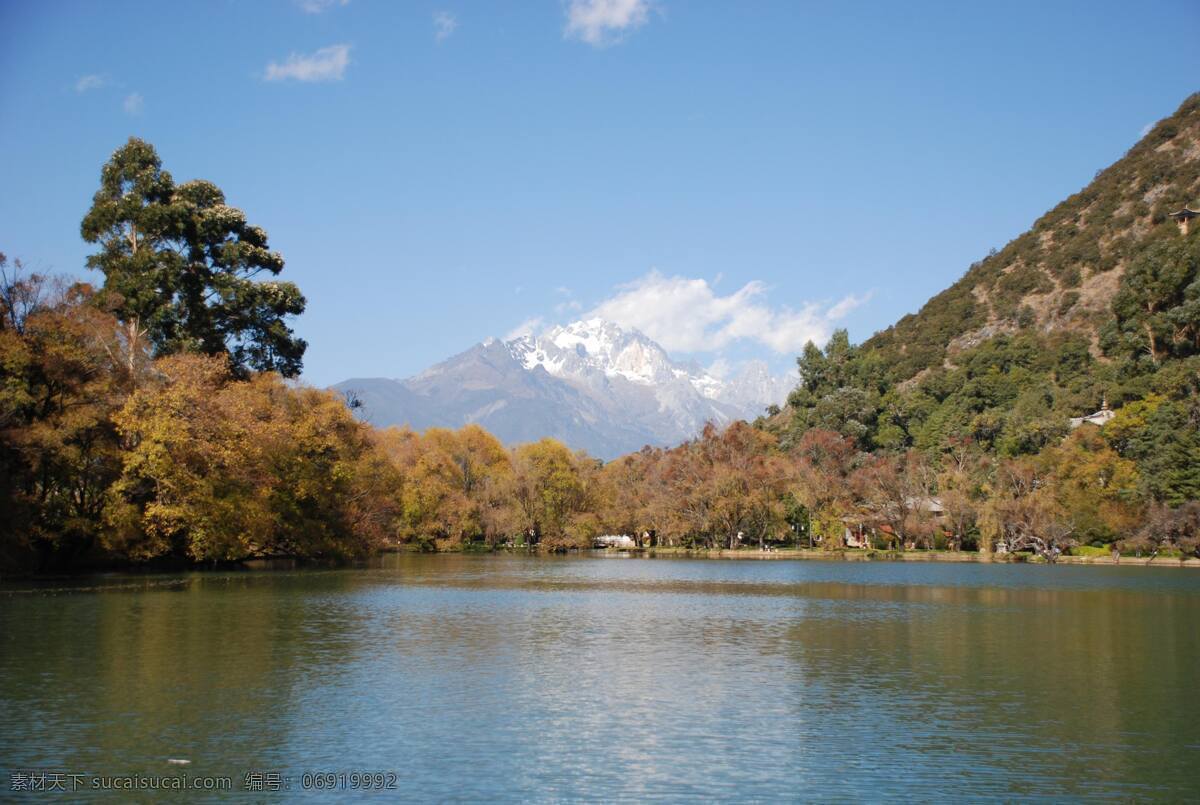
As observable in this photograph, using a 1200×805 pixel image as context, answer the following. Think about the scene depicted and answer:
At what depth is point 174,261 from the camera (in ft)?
226

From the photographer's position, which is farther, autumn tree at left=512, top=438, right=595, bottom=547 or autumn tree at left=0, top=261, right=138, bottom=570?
autumn tree at left=512, top=438, right=595, bottom=547

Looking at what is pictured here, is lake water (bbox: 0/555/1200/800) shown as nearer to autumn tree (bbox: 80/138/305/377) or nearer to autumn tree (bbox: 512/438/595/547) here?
autumn tree (bbox: 80/138/305/377)

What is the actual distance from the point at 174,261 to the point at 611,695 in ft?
186

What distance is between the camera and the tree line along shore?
54.8m

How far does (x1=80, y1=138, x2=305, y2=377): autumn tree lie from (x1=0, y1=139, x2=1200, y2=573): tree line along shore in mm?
175

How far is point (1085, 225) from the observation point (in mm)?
170375

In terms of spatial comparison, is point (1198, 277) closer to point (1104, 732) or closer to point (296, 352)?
point (296, 352)

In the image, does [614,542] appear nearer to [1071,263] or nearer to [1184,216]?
[1071,263]

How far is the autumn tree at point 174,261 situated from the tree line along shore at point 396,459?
0.57 ft

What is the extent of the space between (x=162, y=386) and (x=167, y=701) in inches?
1627

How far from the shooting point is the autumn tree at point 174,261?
68.2m

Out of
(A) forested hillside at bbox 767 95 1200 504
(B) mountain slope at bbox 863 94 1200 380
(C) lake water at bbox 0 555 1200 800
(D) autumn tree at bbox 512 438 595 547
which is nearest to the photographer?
(C) lake water at bbox 0 555 1200 800

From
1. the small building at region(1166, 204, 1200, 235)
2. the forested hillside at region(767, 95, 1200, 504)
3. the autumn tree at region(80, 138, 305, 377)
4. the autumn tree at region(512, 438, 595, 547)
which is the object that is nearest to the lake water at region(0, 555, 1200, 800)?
the autumn tree at region(80, 138, 305, 377)

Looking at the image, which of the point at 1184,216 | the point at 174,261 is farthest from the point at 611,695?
the point at 1184,216
